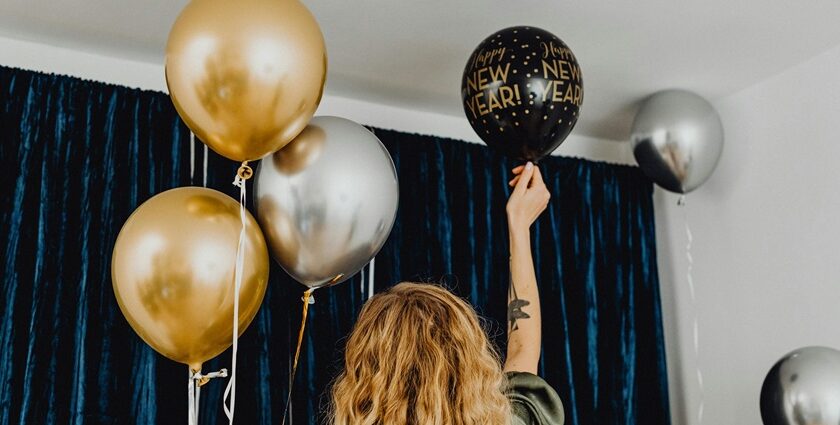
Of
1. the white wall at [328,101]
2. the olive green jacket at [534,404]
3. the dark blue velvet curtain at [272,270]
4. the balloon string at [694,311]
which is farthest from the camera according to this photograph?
the balloon string at [694,311]

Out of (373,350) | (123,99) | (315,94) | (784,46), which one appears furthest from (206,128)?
(784,46)

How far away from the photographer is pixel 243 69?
1260 mm

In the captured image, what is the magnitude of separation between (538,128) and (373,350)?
0.69 metres

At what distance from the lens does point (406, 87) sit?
244 cm

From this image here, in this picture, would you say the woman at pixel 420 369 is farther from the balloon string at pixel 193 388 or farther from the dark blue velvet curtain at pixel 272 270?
the dark blue velvet curtain at pixel 272 270

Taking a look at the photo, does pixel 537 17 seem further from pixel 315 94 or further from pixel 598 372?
pixel 598 372

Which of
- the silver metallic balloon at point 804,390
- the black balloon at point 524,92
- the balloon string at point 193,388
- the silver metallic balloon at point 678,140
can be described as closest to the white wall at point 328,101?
the silver metallic balloon at point 678,140

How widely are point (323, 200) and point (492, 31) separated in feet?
2.98

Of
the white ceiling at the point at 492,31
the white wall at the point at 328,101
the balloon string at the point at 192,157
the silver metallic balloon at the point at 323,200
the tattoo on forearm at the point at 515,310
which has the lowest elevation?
the tattoo on forearm at the point at 515,310

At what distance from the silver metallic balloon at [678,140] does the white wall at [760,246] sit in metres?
0.18

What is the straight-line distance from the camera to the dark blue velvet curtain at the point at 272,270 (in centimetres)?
195

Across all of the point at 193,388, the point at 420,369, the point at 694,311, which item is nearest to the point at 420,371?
the point at 420,369

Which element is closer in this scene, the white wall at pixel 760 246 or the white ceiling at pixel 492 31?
the white ceiling at pixel 492 31

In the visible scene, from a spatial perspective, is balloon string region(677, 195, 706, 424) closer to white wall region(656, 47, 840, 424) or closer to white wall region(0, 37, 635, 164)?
white wall region(656, 47, 840, 424)
